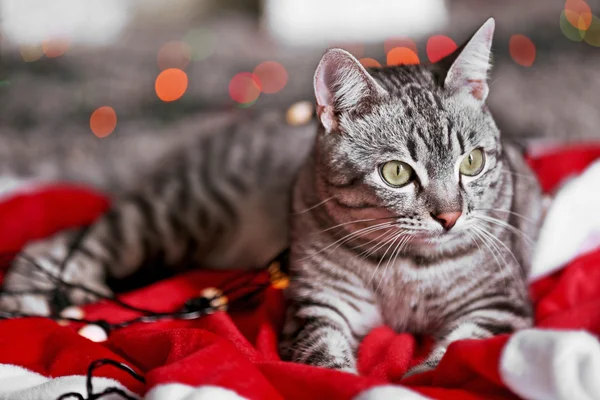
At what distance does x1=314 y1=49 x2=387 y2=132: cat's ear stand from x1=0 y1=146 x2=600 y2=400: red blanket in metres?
0.44

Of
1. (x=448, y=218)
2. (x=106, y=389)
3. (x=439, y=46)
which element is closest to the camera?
(x=106, y=389)

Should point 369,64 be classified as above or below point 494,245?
above

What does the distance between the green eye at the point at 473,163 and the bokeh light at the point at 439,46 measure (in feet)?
5.01

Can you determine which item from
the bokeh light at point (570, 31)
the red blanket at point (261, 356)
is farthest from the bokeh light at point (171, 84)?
the bokeh light at point (570, 31)

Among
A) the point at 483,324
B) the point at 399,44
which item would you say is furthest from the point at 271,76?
the point at 483,324

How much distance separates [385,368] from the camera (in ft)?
3.22

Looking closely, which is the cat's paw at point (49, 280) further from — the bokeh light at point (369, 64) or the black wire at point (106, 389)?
the bokeh light at point (369, 64)

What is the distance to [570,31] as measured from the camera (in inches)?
102

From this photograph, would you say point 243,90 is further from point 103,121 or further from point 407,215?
point 407,215

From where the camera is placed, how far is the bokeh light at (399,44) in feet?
8.50

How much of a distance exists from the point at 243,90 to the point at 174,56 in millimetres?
380

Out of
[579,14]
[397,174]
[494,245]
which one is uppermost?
[579,14]

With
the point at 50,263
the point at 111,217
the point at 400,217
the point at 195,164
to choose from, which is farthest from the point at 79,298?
the point at 400,217

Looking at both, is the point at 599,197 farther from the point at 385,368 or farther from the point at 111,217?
the point at 111,217
